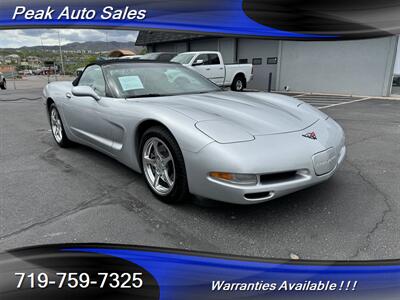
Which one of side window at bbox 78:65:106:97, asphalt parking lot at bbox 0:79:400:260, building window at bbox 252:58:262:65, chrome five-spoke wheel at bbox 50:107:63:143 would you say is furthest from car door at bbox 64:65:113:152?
building window at bbox 252:58:262:65

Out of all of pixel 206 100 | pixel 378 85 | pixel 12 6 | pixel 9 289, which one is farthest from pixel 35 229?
pixel 378 85

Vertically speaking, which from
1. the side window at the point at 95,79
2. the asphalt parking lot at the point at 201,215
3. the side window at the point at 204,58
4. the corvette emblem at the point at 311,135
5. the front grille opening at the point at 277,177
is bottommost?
the asphalt parking lot at the point at 201,215

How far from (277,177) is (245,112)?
2.48ft

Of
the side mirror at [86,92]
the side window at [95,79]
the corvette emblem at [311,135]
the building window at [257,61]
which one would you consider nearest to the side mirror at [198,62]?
the building window at [257,61]

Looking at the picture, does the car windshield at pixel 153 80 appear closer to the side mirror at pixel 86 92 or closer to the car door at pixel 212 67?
the side mirror at pixel 86 92

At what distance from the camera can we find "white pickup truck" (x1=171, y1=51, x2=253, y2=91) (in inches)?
452

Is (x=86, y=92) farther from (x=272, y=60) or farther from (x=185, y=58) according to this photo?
(x=272, y=60)

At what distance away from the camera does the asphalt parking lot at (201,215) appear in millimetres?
2117

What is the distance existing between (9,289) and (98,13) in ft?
15.5

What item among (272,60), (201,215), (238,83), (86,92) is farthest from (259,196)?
(272,60)

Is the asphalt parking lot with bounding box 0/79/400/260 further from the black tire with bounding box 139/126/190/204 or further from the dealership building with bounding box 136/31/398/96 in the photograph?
the dealership building with bounding box 136/31/398/96

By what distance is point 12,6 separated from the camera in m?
5.12

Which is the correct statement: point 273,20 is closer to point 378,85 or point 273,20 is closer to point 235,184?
point 378,85

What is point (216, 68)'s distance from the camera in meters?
11.9
